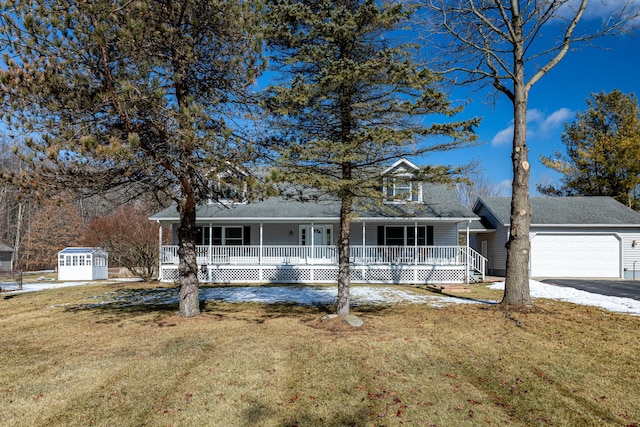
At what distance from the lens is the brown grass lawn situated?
162 inches

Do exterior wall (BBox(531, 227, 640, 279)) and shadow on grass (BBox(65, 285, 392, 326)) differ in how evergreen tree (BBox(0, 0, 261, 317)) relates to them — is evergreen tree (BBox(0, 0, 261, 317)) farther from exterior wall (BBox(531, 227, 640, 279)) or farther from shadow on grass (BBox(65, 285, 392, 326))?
exterior wall (BBox(531, 227, 640, 279))

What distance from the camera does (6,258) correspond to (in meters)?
28.8

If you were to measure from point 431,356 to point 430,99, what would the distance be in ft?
14.7

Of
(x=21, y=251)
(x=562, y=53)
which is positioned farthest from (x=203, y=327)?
(x=21, y=251)

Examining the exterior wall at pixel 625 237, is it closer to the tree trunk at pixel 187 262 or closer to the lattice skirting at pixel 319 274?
the lattice skirting at pixel 319 274

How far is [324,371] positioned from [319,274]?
12.5 m

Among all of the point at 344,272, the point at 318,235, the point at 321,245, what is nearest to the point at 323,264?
the point at 321,245

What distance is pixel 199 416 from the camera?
4078 millimetres

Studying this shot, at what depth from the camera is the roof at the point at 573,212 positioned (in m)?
19.2

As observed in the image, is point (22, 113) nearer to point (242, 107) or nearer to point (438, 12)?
point (242, 107)

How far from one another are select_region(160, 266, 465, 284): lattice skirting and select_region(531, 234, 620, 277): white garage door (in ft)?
15.7

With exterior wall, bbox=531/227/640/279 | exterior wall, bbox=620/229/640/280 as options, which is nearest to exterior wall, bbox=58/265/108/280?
exterior wall, bbox=531/227/640/279

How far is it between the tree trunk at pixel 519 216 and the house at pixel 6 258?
31.4m

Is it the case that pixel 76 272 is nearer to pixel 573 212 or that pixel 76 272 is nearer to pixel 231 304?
pixel 231 304
